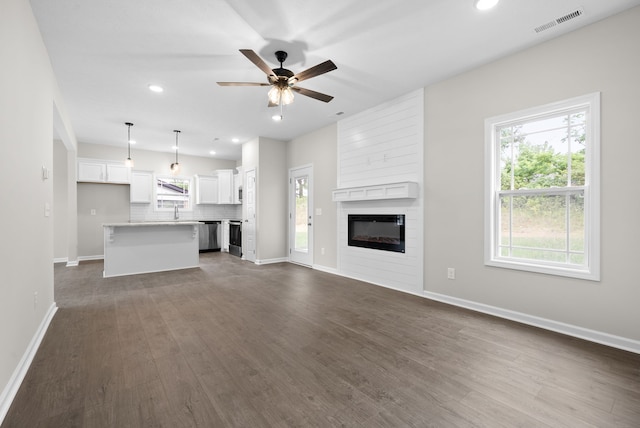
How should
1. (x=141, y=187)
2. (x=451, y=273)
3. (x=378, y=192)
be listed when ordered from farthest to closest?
1. (x=141, y=187)
2. (x=378, y=192)
3. (x=451, y=273)

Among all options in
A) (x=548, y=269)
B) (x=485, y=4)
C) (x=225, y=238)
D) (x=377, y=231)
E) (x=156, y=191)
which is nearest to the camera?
(x=485, y=4)

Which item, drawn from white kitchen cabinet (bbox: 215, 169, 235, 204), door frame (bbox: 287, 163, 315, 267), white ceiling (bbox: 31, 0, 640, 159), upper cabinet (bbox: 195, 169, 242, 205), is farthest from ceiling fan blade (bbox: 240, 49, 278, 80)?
white kitchen cabinet (bbox: 215, 169, 235, 204)

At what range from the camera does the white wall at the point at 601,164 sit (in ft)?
8.08

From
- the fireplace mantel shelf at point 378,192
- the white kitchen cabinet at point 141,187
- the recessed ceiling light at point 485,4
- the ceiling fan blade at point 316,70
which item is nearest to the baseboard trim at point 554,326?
the fireplace mantel shelf at point 378,192

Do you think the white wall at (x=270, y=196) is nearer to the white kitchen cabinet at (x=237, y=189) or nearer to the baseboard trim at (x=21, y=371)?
the white kitchen cabinet at (x=237, y=189)

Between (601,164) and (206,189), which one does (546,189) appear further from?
(206,189)

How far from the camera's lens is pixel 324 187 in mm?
5832

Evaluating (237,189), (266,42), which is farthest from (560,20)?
(237,189)

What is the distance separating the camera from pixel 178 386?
1.93 metres

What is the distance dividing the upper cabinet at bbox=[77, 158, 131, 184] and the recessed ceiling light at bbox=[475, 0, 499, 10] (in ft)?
26.4

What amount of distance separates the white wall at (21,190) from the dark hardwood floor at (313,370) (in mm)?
259

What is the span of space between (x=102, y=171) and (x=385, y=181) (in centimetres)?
689

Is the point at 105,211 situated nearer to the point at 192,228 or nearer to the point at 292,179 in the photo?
the point at 192,228

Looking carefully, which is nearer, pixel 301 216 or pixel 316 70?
pixel 316 70
